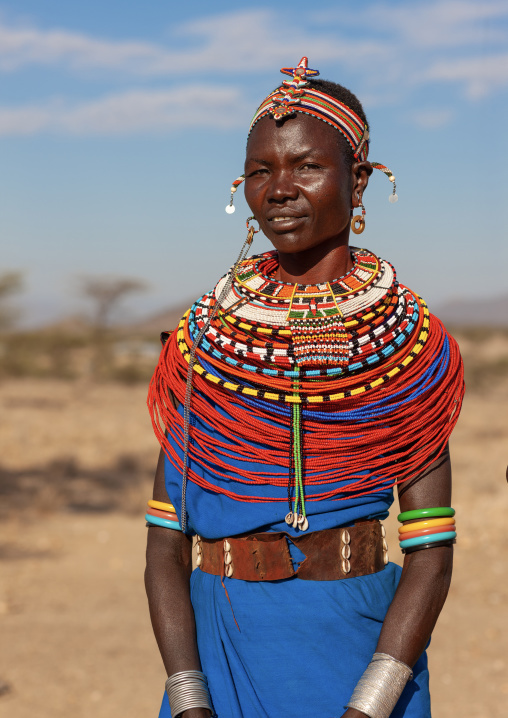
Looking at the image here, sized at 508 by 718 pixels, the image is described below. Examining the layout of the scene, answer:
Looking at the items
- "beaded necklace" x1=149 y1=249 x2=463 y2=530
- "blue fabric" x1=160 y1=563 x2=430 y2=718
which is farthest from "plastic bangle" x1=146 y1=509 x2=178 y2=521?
"blue fabric" x1=160 y1=563 x2=430 y2=718

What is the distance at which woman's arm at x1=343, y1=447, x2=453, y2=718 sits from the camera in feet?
6.20

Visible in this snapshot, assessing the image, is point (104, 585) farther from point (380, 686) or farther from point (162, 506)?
point (380, 686)

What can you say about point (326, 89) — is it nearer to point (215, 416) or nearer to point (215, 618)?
point (215, 416)

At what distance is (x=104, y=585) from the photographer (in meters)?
7.08

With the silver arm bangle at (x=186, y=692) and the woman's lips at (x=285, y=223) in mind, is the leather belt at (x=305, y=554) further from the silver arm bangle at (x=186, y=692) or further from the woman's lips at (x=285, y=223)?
the woman's lips at (x=285, y=223)

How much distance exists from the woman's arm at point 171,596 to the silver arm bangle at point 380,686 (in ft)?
1.23

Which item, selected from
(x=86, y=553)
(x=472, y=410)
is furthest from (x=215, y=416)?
(x=472, y=410)

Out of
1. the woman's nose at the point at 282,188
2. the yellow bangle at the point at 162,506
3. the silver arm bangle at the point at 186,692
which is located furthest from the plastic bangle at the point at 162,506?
the woman's nose at the point at 282,188

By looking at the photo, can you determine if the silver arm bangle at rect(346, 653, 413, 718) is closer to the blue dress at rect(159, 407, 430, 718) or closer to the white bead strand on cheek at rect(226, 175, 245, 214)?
the blue dress at rect(159, 407, 430, 718)

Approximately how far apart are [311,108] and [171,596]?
1.24 metres

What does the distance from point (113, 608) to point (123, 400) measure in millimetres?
15054

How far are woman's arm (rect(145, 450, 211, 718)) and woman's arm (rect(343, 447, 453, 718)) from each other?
1.36ft

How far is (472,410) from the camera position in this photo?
19984 mm

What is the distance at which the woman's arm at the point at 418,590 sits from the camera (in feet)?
→ 6.20
